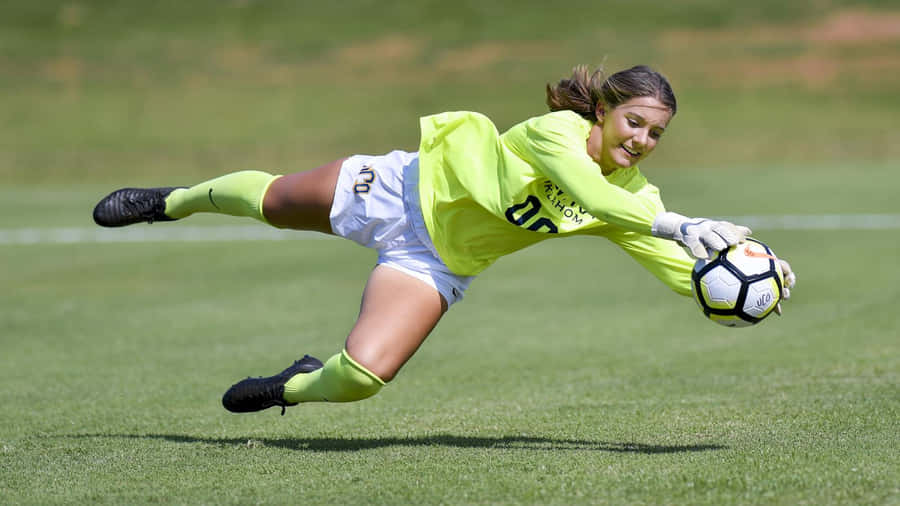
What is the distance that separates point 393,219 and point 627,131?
4.50ft

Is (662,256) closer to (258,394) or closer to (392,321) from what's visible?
(392,321)

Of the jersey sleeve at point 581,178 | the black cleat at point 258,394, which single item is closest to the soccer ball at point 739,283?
the jersey sleeve at point 581,178

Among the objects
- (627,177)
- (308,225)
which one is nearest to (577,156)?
(627,177)

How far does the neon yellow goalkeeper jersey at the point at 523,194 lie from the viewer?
545cm

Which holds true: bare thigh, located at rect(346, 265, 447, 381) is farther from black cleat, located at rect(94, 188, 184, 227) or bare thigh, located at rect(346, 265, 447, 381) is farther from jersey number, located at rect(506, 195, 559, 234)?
black cleat, located at rect(94, 188, 184, 227)

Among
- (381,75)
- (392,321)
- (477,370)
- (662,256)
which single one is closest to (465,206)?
(392,321)

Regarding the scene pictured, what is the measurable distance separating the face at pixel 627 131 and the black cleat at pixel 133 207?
110 inches

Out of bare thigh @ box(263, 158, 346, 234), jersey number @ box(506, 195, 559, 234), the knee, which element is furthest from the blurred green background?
the knee

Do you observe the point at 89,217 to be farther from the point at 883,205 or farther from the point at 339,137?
the point at 339,137

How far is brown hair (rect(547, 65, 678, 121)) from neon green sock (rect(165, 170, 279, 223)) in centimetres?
175

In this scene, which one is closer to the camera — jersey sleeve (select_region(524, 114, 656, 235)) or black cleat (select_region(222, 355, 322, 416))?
jersey sleeve (select_region(524, 114, 656, 235))

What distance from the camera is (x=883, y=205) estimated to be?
22.3 m

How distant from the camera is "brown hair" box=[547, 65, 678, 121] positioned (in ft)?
18.6

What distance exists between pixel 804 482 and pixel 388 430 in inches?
102
